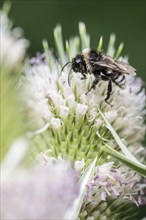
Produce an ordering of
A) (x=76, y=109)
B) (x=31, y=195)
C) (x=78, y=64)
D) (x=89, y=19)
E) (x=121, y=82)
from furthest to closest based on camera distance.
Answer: (x=89, y=19), (x=121, y=82), (x=78, y=64), (x=76, y=109), (x=31, y=195)

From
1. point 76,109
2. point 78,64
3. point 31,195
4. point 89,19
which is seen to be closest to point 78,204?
point 31,195

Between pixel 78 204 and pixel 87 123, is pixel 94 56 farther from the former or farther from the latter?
pixel 78 204

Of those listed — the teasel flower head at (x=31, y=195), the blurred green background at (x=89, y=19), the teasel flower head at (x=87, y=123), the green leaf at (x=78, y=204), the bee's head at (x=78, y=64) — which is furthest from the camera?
the blurred green background at (x=89, y=19)

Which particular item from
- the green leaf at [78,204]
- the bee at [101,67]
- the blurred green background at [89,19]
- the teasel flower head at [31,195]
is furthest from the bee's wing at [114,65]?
the blurred green background at [89,19]

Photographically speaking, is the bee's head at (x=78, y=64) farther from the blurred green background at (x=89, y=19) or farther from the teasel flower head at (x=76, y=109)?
the blurred green background at (x=89, y=19)

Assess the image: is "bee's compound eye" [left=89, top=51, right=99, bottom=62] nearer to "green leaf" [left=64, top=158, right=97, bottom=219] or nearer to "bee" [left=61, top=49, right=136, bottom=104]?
"bee" [left=61, top=49, right=136, bottom=104]

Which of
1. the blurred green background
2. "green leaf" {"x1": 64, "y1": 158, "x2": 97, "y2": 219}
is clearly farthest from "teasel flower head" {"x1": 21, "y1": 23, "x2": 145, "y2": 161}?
the blurred green background
